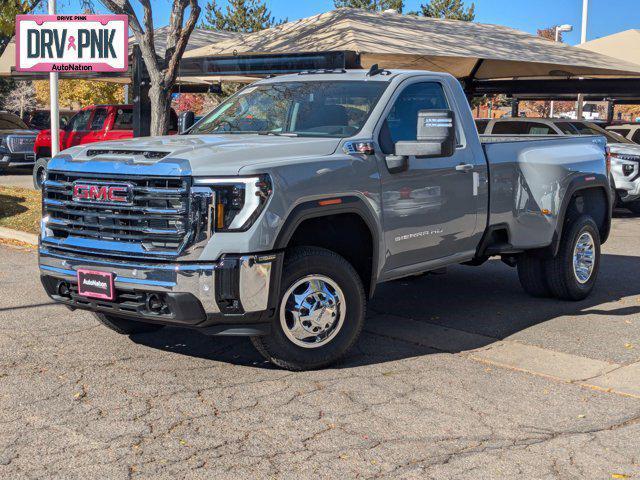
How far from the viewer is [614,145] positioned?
16.4m

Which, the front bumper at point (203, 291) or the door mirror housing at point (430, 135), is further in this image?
the door mirror housing at point (430, 135)

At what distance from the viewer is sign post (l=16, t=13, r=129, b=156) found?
1241 cm

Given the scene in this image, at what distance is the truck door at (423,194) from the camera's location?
6344mm

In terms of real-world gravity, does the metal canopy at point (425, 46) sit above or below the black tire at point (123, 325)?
above

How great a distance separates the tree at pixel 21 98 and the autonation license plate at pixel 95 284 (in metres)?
56.4

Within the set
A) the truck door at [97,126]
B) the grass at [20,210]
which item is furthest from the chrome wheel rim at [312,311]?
the truck door at [97,126]

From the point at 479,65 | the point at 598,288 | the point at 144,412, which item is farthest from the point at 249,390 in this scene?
the point at 479,65

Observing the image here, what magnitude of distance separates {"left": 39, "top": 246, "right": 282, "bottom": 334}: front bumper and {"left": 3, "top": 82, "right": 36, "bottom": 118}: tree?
5672 cm

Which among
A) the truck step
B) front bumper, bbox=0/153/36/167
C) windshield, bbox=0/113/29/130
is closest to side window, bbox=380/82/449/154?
the truck step

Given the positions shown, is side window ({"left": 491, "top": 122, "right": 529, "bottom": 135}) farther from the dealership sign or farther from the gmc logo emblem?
the gmc logo emblem

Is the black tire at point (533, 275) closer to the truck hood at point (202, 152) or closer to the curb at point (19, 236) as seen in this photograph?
the truck hood at point (202, 152)

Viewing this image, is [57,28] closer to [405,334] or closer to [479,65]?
[405,334]

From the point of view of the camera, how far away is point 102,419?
194 inches

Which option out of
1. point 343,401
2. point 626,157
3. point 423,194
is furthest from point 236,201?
point 626,157
